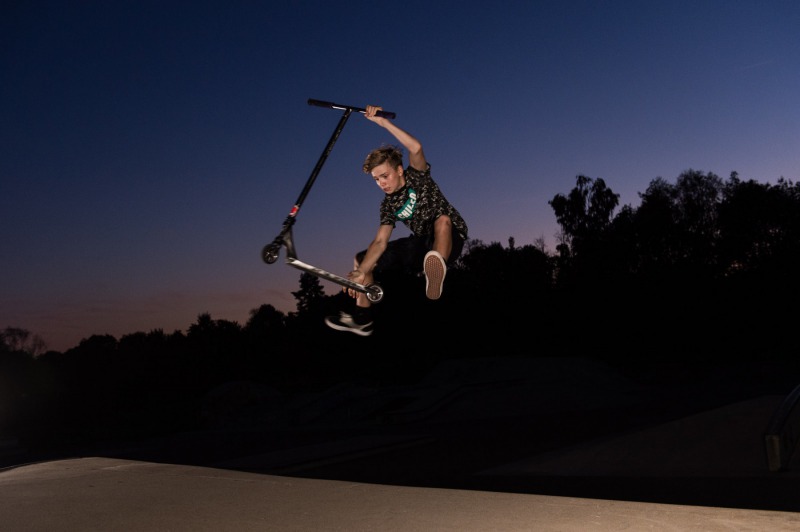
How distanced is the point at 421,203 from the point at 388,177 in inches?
15.3

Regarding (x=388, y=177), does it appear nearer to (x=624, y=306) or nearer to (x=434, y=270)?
(x=434, y=270)

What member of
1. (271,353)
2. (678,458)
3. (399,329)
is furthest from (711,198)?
(678,458)

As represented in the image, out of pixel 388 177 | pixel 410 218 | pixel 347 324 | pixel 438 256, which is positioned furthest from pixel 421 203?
pixel 347 324

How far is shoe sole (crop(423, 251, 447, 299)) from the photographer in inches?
228

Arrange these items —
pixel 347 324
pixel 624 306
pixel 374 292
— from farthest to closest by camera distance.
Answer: pixel 624 306
pixel 347 324
pixel 374 292

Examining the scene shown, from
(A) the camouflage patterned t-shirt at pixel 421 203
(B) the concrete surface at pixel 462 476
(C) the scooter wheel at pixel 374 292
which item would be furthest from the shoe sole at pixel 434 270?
(B) the concrete surface at pixel 462 476

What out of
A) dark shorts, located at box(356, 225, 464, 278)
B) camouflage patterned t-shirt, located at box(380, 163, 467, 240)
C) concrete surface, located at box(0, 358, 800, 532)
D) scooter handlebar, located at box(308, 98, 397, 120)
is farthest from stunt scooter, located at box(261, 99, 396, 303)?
concrete surface, located at box(0, 358, 800, 532)

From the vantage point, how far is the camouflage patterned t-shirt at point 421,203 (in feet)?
19.6

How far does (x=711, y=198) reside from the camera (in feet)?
179

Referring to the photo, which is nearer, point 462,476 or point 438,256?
point 438,256

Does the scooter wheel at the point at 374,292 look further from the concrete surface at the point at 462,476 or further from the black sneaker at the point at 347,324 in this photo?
the concrete surface at the point at 462,476

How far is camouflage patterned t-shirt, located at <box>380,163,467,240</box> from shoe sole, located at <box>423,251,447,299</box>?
436 mm

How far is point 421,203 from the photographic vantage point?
5996mm

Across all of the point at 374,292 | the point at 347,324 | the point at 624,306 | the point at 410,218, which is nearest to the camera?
the point at 410,218
